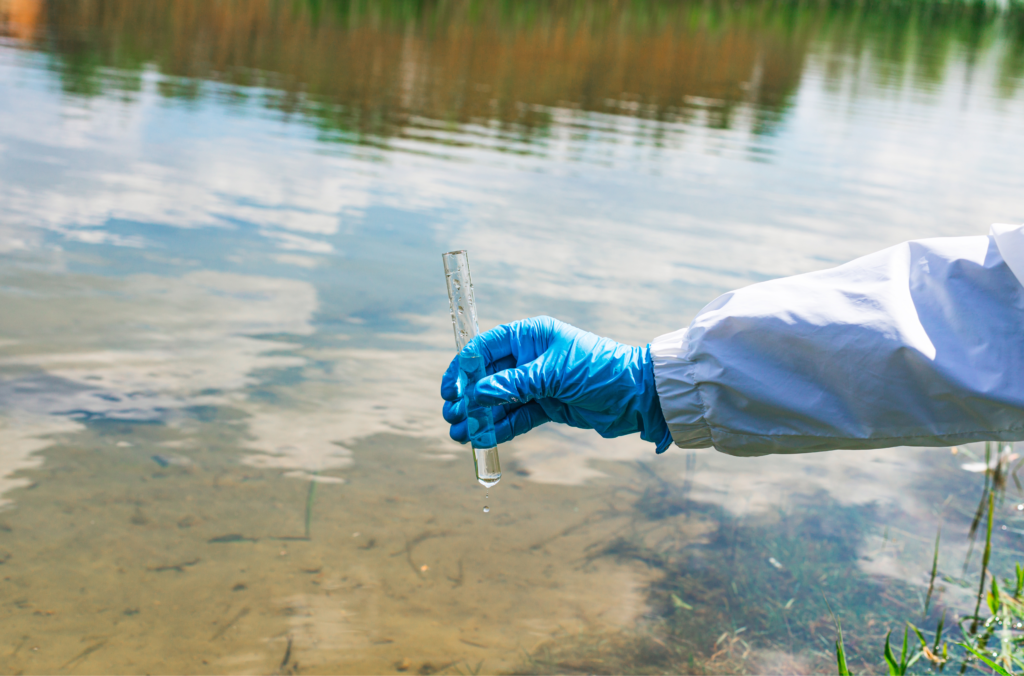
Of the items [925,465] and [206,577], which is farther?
[925,465]

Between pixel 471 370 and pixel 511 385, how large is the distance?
13 centimetres

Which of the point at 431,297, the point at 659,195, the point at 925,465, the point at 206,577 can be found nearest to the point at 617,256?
the point at 431,297

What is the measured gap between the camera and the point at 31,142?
8.48 metres

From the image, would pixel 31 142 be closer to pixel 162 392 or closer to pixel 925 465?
pixel 162 392

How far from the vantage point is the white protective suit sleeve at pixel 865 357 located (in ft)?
6.21

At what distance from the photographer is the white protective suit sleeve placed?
1.89 metres

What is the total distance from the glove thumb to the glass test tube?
0.04m

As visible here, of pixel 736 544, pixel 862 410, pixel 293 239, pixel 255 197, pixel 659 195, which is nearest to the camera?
pixel 862 410

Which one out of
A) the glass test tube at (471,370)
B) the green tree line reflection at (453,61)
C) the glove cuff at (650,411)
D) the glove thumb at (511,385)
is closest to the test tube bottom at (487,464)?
the glass test tube at (471,370)

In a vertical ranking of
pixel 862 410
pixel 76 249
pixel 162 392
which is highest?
pixel 862 410

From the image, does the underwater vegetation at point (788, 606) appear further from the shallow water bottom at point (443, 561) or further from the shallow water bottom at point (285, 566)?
the shallow water bottom at point (285, 566)

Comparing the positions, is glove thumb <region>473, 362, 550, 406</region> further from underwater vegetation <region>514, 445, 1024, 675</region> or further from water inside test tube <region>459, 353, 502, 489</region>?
underwater vegetation <region>514, 445, 1024, 675</region>

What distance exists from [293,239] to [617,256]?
2.74m

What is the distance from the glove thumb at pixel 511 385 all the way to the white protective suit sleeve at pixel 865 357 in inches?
13.0
